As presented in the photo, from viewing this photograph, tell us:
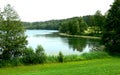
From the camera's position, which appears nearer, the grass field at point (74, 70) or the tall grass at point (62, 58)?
the grass field at point (74, 70)

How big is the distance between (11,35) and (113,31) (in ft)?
49.9

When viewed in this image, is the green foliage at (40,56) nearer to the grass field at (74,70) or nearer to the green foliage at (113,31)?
the grass field at (74,70)

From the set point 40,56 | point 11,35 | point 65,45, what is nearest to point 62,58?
point 40,56

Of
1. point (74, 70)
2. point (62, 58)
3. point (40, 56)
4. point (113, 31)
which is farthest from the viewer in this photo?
point (113, 31)

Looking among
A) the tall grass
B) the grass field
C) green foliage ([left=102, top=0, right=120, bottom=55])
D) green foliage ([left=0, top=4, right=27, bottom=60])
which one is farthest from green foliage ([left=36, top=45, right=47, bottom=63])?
green foliage ([left=102, top=0, right=120, bottom=55])

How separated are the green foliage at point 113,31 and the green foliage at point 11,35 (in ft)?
43.0

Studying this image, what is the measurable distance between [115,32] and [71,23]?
76.7 metres

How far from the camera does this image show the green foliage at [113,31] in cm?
3281

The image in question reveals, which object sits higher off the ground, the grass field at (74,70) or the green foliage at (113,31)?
the green foliage at (113,31)

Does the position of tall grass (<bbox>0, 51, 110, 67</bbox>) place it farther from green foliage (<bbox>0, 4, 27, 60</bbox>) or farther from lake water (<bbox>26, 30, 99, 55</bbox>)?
lake water (<bbox>26, 30, 99, 55</bbox>)

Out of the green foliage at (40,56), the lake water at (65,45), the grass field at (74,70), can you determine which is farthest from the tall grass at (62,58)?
the lake water at (65,45)

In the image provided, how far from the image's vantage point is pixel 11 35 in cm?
2612

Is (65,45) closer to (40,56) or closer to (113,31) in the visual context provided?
(113,31)

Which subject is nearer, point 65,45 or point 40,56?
point 40,56
